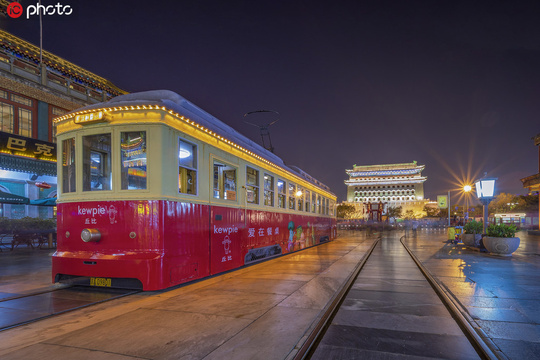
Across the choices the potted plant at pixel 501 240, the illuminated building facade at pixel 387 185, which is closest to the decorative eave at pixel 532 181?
the potted plant at pixel 501 240

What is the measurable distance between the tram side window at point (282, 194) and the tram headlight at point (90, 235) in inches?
255

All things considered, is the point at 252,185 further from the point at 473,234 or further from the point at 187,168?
the point at 473,234

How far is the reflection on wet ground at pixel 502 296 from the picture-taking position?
4.12 meters

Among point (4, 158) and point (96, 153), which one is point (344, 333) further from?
point (4, 158)

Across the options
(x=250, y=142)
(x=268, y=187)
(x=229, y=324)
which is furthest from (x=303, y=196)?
(x=229, y=324)

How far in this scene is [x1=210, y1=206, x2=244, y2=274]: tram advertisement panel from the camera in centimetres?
743

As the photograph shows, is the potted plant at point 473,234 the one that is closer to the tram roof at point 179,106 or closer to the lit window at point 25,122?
the tram roof at point 179,106

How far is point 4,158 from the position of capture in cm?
1628

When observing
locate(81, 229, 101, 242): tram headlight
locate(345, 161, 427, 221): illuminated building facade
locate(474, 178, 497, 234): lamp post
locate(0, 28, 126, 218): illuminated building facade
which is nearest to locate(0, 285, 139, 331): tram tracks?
locate(81, 229, 101, 242): tram headlight

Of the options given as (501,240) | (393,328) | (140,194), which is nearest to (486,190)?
(501,240)

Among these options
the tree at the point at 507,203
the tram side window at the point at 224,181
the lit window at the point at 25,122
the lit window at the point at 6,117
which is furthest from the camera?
the tree at the point at 507,203

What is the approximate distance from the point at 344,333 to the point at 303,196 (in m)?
10.5

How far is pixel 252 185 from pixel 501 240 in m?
10.1

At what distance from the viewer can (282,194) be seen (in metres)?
12.0
